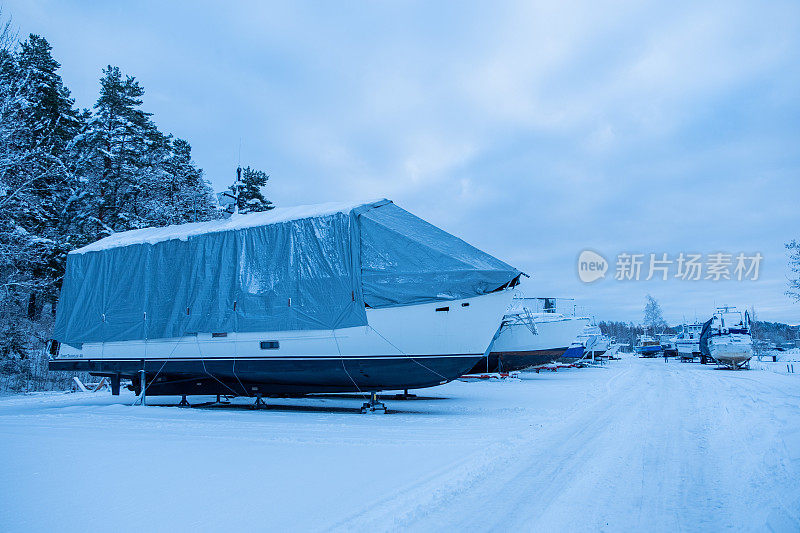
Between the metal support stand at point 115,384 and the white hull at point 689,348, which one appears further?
the white hull at point 689,348

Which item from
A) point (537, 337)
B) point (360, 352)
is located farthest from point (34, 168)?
point (537, 337)

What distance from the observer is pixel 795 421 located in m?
7.44

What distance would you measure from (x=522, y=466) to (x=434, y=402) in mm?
6589

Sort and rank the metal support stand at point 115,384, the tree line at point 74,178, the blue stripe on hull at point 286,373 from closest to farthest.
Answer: the blue stripe on hull at point 286,373 → the metal support stand at point 115,384 → the tree line at point 74,178

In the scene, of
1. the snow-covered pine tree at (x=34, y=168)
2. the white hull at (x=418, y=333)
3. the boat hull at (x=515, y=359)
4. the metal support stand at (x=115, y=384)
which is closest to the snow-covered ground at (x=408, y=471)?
the white hull at (x=418, y=333)

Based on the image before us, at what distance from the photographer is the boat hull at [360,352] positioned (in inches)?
367

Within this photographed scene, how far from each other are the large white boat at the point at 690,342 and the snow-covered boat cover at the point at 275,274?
37.9 m

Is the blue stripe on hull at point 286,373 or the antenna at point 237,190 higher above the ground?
the antenna at point 237,190

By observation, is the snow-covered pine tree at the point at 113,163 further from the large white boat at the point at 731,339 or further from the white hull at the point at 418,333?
the large white boat at the point at 731,339

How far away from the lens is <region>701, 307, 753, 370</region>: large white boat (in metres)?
25.1

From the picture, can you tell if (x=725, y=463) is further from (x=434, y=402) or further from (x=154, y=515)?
(x=434, y=402)

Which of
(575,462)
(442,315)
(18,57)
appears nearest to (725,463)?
(575,462)

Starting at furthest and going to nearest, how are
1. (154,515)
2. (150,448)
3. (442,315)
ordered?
(442,315) → (150,448) → (154,515)

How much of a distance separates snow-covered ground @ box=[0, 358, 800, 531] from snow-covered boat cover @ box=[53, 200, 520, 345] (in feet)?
7.45
